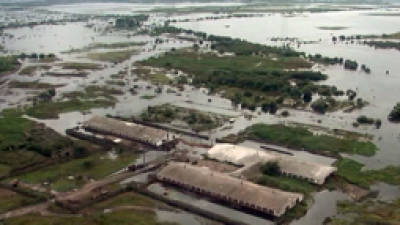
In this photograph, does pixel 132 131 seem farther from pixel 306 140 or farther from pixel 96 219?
pixel 306 140

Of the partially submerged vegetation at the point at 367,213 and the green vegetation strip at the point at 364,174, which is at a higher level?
the green vegetation strip at the point at 364,174

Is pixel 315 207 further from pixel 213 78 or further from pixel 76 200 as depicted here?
pixel 213 78

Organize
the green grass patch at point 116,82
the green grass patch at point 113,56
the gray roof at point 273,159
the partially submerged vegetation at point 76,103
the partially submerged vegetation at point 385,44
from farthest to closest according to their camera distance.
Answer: the partially submerged vegetation at point 385,44 < the green grass patch at point 113,56 < the green grass patch at point 116,82 < the partially submerged vegetation at point 76,103 < the gray roof at point 273,159

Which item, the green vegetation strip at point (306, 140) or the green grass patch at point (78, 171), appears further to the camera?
the green vegetation strip at point (306, 140)

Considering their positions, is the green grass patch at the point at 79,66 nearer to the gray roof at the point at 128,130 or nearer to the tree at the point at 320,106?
the gray roof at the point at 128,130

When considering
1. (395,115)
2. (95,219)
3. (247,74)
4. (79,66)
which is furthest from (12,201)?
(79,66)

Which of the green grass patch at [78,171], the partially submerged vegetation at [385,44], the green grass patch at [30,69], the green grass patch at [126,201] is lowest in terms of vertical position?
the green grass patch at [126,201]

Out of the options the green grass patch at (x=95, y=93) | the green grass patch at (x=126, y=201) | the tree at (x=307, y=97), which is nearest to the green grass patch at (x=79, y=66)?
the green grass patch at (x=95, y=93)

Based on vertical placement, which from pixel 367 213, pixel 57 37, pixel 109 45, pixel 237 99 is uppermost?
pixel 57 37
